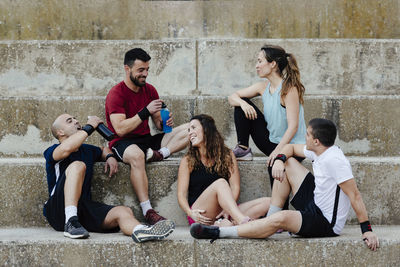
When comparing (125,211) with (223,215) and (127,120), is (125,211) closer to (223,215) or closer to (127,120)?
(223,215)

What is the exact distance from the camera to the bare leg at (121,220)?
4004mm

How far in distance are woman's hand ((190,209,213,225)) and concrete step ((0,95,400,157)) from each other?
1261mm

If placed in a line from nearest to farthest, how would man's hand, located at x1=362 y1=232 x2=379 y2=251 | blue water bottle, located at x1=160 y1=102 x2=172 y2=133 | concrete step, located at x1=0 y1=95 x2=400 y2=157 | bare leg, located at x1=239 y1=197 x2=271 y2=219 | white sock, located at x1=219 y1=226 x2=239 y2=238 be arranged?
man's hand, located at x1=362 y1=232 x2=379 y2=251 → white sock, located at x1=219 y1=226 x2=239 y2=238 → bare leg, located at x1=239 y1=197 x2=271 y2=219 → blue water bottle, located at x1=160 y1=102 x2=172 y2=133 → concrete step, located at x1=0 y1=95 x2=400 y2=157

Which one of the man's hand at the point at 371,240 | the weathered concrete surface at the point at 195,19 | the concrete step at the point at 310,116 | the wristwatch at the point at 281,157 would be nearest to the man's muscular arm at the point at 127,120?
the concrete step at the point at 310,116

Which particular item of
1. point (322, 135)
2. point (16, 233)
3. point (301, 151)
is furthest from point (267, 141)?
point (16, 233)

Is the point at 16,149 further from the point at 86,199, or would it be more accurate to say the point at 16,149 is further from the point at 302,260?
the point at 302,260

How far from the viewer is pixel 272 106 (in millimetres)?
4641

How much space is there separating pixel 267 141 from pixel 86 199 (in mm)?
1413

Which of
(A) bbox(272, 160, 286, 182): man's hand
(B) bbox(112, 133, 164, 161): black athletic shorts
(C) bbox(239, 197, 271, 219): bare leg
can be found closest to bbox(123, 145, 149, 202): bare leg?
(B) bbox(112, 133, 164, 161): black athletic shorts

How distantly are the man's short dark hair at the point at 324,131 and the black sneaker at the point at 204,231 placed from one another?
0.85 meters

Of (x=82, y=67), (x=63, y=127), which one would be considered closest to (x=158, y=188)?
(x=63, y=127)

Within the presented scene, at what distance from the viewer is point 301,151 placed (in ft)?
13.8

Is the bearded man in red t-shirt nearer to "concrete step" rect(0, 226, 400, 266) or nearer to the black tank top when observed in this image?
the black tank top

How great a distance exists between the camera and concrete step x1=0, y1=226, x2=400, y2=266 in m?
3.77
